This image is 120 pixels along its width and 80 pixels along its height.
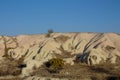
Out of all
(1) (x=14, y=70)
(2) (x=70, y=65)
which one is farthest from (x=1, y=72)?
(2) (x=70, y=65)

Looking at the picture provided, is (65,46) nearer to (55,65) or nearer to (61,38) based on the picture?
(61,38)

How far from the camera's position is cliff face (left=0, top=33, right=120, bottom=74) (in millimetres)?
58178

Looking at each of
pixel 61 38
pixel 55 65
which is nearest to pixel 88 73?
pixel 55 65

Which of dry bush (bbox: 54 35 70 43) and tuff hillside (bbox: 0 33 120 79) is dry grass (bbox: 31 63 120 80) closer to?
tuff hillside (bbox: 0 33 120 79)

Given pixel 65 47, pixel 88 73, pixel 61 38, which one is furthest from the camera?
pixel 61 38

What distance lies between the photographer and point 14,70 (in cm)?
4938

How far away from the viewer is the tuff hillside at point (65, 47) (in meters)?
57.6

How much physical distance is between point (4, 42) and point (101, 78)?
3824 centimetres

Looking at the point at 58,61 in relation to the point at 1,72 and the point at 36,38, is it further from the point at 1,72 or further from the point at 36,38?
the point at 36,38

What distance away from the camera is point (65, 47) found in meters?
68.3

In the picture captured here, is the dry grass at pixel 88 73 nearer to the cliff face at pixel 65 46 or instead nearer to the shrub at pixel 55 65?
the shrub at pixel 55 65

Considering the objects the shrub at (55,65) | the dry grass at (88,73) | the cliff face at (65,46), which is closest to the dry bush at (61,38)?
the cliff face at (65,46)

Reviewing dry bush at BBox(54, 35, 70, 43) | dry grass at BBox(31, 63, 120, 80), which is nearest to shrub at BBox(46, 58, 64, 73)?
dry grass at BBox(31, 63, 120, 80)

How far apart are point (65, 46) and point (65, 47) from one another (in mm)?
430
